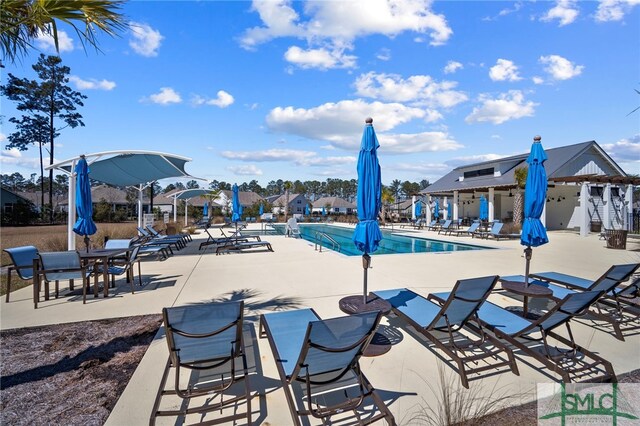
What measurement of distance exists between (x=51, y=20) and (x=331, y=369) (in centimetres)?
434

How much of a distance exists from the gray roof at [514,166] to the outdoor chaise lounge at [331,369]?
69.9ft

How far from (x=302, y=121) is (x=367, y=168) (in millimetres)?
26391

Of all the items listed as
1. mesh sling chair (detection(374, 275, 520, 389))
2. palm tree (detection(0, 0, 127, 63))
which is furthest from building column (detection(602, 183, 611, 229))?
palm tree (detection(0, 0, 127, 63))

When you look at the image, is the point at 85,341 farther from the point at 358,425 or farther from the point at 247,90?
the point at 247,90

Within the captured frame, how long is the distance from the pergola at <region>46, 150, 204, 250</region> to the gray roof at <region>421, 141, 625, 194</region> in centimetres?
1966

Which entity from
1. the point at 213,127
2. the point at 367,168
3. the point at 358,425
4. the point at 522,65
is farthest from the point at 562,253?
the point at 213,127

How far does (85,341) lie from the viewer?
3908 millimetres

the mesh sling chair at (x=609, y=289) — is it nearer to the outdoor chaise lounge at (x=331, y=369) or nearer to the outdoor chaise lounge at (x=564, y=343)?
the outdoor chaise lounge at (x=564, y=343)

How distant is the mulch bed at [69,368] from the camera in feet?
8.45

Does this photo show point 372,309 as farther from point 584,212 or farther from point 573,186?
point 573,186

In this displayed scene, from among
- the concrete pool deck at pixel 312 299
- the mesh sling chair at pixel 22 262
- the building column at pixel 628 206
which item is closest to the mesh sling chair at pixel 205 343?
the concrete pool deck at pixel 312 299

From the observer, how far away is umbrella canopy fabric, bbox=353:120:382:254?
13.2 ft

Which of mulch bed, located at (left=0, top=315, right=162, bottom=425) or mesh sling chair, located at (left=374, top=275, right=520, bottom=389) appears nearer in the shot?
mulch bed, located at (left=0, top=315, right=162, bottom=425)

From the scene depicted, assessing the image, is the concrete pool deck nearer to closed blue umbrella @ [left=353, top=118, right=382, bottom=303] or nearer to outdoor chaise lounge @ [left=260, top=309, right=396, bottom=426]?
outdoor chaise lounge @ [left=260, top=309, right=396, bottom=426]
